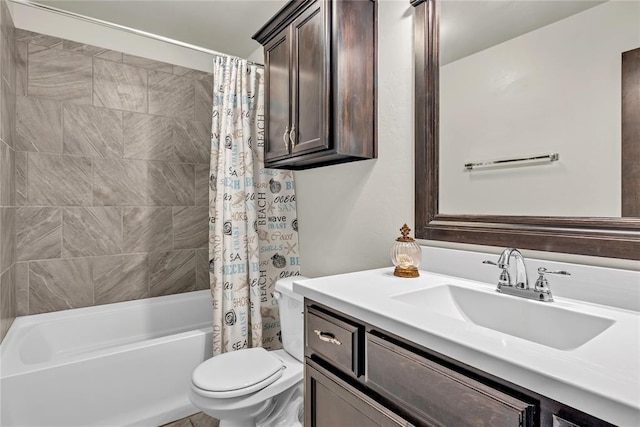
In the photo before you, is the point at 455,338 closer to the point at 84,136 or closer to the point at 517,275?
the point at 517,275

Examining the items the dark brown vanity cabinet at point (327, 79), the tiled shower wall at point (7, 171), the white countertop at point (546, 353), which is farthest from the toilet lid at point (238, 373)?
the tiled shower wall at point (7, 171)

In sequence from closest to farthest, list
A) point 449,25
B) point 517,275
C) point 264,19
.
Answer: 1. point 517,275
2. point 449,25
3. point 264,19

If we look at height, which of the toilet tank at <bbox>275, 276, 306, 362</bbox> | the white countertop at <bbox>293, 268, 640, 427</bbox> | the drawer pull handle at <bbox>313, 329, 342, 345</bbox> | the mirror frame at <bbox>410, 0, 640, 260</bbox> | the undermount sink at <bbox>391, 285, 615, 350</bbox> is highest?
the mirror frame at <bbox>410, 0, 640, 260</bbox>

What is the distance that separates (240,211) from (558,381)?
1.72m

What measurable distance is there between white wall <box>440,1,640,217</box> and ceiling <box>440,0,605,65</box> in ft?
0.09

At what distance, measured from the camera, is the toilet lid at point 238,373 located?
1.41m

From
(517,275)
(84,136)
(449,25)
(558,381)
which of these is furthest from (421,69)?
(84,136)

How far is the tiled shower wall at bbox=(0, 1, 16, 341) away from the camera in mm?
1714

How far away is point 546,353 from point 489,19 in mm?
1168

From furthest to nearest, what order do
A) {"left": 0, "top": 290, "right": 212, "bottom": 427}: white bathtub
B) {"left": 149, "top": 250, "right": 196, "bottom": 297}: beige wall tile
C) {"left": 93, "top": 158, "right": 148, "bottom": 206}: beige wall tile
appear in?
1. {"left": 149, "top": 250, "right": 196, "bottom": 297}: beige wall tile
2. {"left": 93, "top": 158, "right": 148, "bottom": 206}: beige wall tile
3. {"left": 0, "top": 290, "right": 212, "bottom": 427}: white bathtub

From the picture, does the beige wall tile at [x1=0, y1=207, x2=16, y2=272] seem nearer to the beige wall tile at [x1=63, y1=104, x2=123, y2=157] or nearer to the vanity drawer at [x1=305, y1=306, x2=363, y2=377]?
the beige wall tile at [x1=63, y1=104, x2=123, y2=157]

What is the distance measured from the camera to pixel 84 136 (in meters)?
2.29

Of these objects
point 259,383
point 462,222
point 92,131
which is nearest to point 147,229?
point 92,131

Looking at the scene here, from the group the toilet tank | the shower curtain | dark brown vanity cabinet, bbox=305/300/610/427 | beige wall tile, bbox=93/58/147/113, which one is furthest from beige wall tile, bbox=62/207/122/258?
dark brown vanity cabinet, bbox=305/300/610/427
